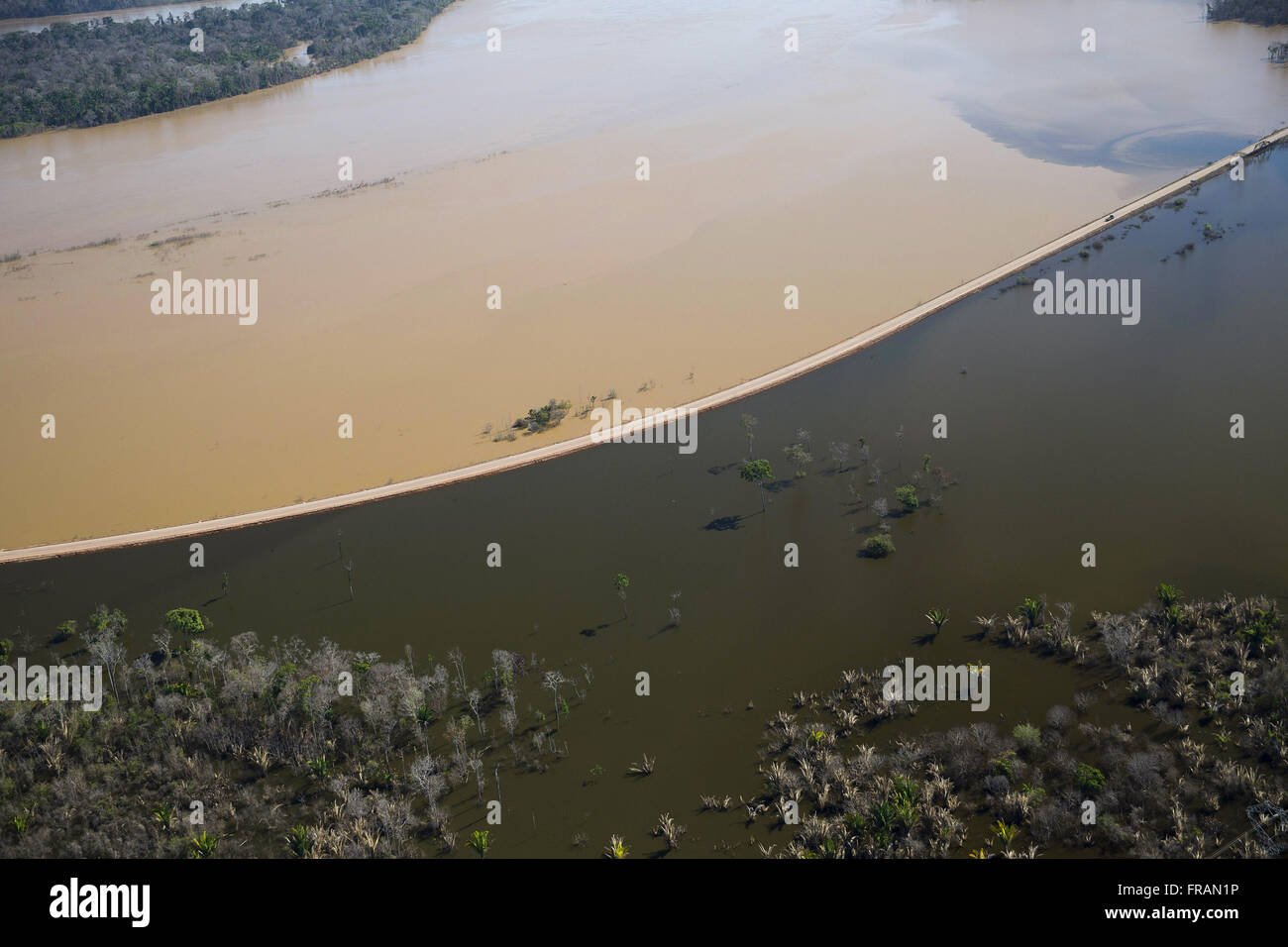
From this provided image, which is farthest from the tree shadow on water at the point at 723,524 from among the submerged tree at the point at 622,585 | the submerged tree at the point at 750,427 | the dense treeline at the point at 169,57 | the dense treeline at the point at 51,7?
the dense treeline at the point at 51,7

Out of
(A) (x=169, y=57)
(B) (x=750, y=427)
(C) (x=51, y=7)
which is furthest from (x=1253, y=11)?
(C) (x=51, y=7)

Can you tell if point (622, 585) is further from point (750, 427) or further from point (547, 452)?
point (750, 427)

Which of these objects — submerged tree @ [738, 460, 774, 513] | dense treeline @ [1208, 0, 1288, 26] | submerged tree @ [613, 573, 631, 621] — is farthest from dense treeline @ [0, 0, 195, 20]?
submerged tree @ [613, 573, 631, 621]

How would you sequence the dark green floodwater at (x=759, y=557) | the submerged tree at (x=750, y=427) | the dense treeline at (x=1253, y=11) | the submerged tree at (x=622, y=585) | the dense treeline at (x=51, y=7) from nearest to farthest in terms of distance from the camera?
1. the dark green floodwater at (x=759, y=557)
2. the submerged tree at (x=622, y=585)
3. the submerged tree at (x=750, y=427)
4. the dense treeline at (x=1253, y=11)
5. the dense treeline at (x=51, y=7)

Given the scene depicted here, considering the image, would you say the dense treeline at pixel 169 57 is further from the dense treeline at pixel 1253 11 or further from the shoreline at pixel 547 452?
the dense treeline at pixel 1253 11

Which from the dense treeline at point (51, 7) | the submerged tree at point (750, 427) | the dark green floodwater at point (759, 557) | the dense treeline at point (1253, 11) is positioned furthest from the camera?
the dense treeline at point (51, 7)

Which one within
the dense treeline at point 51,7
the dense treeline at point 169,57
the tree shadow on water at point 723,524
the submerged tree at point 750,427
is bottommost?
the tree shadow on water at point 723,524

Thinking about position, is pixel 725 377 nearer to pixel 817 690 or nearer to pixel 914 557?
pixel 914 557
